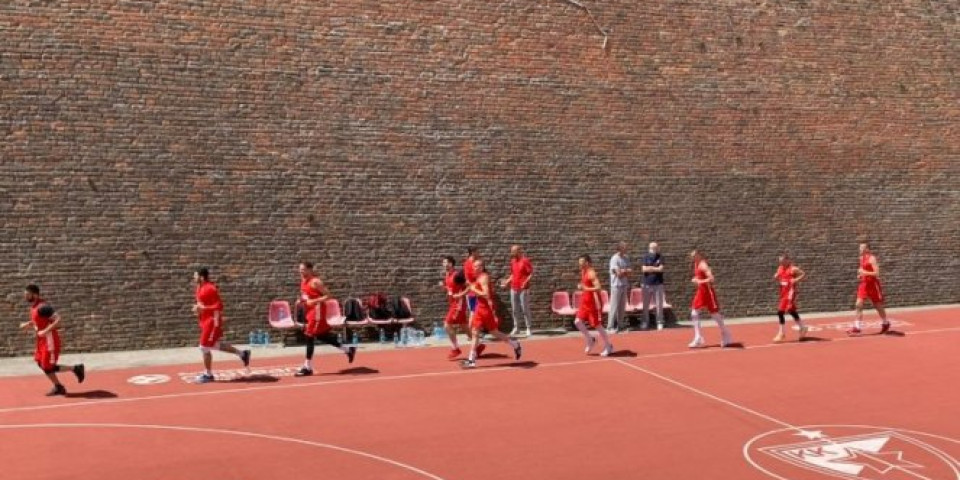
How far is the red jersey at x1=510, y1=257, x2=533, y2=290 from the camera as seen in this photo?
51.1ft

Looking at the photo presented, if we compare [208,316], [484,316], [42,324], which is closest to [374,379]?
[484,316]

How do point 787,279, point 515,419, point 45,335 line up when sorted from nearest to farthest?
point 515,419 < point 45,335 < point 787,279

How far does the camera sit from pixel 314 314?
39.7 feet

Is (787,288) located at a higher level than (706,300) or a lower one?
higher

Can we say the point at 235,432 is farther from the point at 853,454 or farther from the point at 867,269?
the point at 867,269

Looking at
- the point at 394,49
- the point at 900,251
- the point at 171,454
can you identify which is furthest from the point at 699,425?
the point at 900,251

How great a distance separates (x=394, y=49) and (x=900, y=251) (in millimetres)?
13170

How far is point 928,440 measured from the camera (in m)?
8.67

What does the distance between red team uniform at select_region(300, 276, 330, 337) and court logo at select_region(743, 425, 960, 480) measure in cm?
630

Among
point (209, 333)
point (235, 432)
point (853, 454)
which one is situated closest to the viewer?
point (853, 454)

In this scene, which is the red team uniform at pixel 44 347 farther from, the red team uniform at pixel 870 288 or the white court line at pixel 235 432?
the red team uniform at pixel 870 288

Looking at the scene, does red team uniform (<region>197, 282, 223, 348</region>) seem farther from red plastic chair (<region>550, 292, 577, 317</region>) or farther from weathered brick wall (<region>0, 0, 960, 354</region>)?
red plastic chair (<region>550, 292, 577, 317</region>)

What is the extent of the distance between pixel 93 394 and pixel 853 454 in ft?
30.4

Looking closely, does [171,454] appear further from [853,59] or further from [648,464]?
[853,59]
